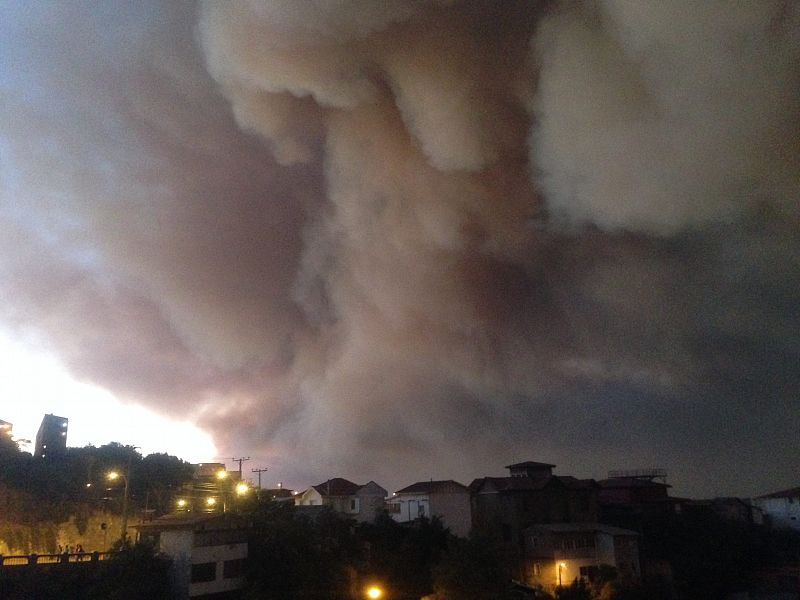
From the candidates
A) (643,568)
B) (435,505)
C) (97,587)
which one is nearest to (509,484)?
(435,505)

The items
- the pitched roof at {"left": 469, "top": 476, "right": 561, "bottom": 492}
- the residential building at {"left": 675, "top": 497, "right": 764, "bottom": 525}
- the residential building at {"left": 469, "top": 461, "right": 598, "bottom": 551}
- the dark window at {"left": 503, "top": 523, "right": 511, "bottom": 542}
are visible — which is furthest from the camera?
the residential building at {"left": 675, "top": 497, "right": 764, "bottom": 525}

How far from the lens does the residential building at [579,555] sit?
4438cm

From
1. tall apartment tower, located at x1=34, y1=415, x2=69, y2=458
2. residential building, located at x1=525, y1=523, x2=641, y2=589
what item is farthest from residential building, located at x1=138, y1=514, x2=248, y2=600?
tall apartment tower, located at x1=34, y1=415, x2=69, y2=458

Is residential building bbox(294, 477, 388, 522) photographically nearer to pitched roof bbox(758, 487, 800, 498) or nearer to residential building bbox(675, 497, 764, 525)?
residential building bbox(675, 497, 764, 525)

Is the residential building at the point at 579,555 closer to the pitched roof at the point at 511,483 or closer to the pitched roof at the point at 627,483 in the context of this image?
the pitched roof at the point at 511,483

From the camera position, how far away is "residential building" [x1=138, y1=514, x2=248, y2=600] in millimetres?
32250

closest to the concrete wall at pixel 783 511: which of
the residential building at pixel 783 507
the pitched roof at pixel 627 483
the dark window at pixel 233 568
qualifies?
the residential building at pixel 783 507

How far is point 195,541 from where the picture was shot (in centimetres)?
3266

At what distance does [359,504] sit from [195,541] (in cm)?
2718

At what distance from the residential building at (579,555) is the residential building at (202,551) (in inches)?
864

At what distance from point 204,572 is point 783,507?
59604mm

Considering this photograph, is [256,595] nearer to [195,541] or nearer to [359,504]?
[195,541]

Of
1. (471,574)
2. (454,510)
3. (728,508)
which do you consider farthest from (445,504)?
(728,508)

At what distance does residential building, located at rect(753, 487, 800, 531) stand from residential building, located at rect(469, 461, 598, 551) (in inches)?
1011
